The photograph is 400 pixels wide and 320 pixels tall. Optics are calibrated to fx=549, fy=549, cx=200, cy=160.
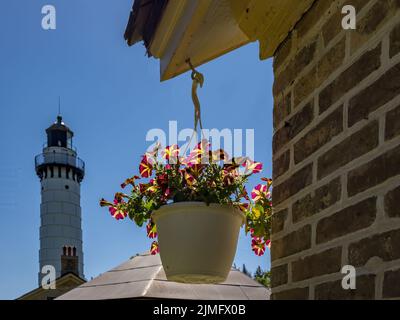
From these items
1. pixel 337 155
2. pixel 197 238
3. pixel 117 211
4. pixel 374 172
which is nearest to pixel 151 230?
pixel 117 211

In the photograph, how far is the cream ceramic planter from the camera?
186cm

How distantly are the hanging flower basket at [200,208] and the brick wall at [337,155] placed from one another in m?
0.29

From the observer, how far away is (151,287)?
17.3 feet

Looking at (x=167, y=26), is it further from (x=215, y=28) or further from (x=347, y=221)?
(x=347, y=221)

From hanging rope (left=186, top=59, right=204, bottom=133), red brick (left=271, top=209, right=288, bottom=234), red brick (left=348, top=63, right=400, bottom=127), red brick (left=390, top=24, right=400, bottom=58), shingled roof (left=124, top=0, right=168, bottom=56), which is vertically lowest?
red brick (left=271, top=209, right=288, bottom=234)

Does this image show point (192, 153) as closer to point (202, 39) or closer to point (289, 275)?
point (202, 39)

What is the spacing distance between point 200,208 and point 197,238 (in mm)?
102

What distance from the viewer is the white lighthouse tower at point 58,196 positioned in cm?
3591

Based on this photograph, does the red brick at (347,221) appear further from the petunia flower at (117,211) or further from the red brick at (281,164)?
the petunia flower at (117,211)

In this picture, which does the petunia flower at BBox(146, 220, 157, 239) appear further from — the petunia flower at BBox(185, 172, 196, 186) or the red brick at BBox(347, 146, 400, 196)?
the red brick at BBox(347, 146, 400, 196)

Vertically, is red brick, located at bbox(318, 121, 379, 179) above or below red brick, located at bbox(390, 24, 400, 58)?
below

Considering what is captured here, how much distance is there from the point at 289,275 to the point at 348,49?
2.09 ft

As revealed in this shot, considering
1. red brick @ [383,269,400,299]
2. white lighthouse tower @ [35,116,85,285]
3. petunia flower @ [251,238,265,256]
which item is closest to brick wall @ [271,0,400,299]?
red brick @ [383,269,400,299]
